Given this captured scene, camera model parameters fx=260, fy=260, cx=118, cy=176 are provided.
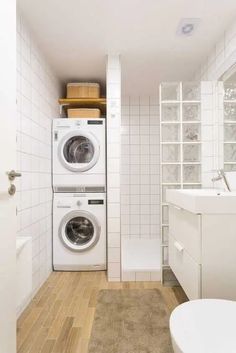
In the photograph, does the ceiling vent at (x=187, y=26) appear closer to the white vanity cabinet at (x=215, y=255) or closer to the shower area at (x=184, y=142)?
the shower area at (x=184, y=142)

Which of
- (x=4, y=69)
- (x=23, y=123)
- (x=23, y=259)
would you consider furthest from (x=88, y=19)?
(x=23, y=259)

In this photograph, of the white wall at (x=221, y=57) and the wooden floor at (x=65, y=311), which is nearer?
the wooden floor at (x=65, y=311)

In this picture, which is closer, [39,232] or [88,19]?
[88,19]

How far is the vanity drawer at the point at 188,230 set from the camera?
1.51 m

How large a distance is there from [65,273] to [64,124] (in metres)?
1.61

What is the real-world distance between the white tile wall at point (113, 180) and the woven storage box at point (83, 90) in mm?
518

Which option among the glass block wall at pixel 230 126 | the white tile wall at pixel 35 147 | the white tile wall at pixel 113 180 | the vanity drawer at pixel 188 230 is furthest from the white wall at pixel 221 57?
the white tile wall at pixel 35 147

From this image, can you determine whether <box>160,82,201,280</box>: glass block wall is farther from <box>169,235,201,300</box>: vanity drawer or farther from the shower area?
<box>169,235,201,300</box>: vanity drawer

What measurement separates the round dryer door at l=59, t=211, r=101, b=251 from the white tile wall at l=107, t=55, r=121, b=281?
301mm

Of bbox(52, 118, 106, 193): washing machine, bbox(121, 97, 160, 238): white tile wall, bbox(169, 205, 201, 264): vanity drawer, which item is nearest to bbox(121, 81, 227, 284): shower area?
bbox(169, 205, 201, 264): vanity drawer

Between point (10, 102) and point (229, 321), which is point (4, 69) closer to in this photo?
point (10, 102)

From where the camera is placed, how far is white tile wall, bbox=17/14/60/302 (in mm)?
1982

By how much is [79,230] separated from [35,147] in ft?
3.63

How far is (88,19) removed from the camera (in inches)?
79.8
